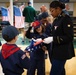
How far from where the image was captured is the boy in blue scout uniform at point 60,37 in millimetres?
2516

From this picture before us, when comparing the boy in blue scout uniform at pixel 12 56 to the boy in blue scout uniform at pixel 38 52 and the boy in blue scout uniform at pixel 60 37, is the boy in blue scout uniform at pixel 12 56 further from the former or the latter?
the boy in blue scout uniform at pixel 38 52

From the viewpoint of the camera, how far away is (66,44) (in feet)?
8.60

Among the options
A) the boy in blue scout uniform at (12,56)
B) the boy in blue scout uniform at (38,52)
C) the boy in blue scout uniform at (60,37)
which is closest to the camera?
the boy in blue scout uniform at (12,56)

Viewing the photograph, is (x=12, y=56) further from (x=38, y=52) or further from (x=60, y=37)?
(x=38, y=52)

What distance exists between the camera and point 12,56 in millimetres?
2094

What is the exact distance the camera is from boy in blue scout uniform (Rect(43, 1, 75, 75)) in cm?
252

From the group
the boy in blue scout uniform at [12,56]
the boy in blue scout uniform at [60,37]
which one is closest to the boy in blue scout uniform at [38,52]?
the boy in blue scout uniform at [60,37]

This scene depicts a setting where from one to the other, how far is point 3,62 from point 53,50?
2.58ft

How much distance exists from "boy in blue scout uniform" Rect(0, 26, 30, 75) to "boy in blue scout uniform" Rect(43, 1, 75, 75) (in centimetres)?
63

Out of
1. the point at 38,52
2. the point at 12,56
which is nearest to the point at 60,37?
the point at 12,56

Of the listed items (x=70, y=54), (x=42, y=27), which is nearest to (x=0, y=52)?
(x=70, y=54)

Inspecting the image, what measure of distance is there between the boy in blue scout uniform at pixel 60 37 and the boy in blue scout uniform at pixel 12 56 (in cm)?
63

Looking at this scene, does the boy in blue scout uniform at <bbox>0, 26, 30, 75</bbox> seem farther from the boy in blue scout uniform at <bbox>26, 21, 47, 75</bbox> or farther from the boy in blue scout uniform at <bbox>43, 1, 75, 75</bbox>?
the boy in blue scout uniform at <bbox>26, 21, 47, 75</bbox>

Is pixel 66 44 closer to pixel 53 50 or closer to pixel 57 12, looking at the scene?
pixel 53 50
